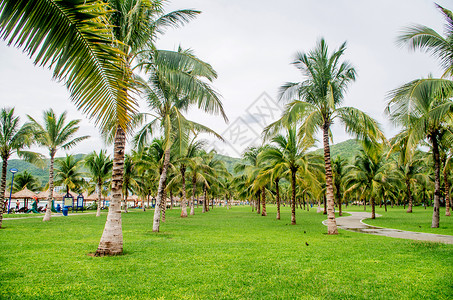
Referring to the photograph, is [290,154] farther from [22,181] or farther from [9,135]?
[22,181]

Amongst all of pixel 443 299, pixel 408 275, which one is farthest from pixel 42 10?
pixel 408 275

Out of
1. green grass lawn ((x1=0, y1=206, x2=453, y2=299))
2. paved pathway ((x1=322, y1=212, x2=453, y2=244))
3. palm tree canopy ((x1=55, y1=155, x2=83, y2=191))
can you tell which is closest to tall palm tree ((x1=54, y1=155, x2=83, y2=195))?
palm tree canopy ((x1=55, y1=155, x2=83, y2=191))

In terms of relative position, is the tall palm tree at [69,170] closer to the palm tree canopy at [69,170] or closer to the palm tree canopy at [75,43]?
the palm tree canopy at [69,170]

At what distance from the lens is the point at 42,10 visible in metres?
2.77

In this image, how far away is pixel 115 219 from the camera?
7445 mm

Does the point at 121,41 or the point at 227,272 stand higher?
the point at 121,41

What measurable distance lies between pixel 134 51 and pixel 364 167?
865 inches

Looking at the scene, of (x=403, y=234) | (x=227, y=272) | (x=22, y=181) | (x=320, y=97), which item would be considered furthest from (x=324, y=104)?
(x=22, y=181)

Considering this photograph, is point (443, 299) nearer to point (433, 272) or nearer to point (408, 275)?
Result: point (408, 275)

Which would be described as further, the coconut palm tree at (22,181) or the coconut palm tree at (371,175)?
the coconut palm tree at (22,181)

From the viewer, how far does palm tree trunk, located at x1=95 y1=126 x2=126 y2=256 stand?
7.16 metres

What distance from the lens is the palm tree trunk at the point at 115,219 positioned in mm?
7164

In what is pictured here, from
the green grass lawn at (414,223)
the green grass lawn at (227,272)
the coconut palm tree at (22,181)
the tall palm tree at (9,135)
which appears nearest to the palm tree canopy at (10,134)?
the tall palm tree at (9,135)

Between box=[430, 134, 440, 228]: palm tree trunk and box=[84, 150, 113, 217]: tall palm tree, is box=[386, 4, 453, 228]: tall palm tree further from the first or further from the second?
box=[84, 150, 113, 217]: tall palm tree
